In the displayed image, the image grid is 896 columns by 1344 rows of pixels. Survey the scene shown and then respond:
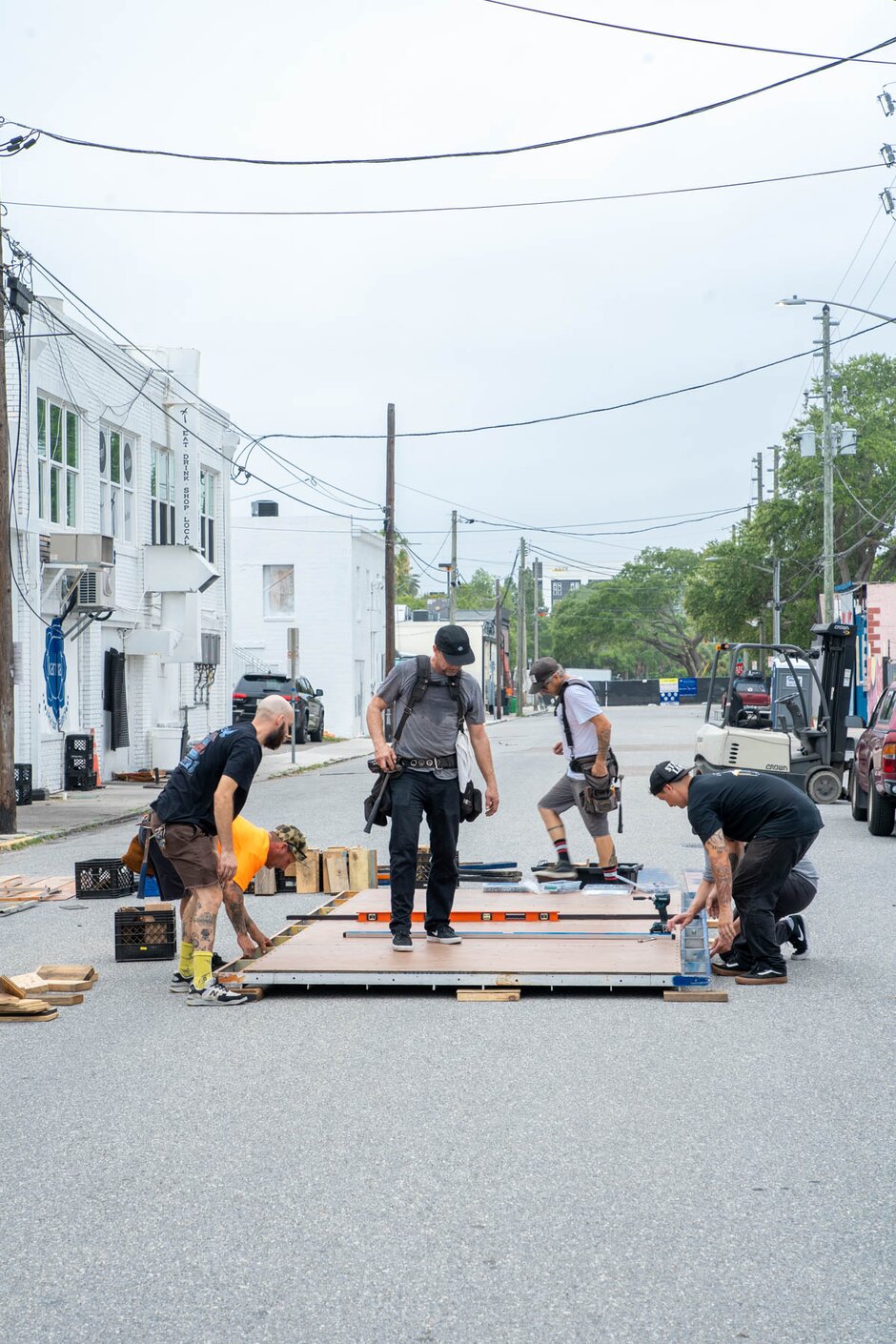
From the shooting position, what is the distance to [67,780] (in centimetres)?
2545

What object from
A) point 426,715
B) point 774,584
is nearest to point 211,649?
point 426,715

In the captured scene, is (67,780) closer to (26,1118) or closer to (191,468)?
(191,468)

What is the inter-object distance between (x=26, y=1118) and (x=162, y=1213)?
4.72ft

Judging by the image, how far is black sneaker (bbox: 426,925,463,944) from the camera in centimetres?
938

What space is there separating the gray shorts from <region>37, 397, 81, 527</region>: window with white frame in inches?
572

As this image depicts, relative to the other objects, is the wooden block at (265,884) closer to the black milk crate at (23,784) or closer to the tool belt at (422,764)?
the tool belt at (422,764)

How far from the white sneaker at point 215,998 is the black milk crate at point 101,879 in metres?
4.17

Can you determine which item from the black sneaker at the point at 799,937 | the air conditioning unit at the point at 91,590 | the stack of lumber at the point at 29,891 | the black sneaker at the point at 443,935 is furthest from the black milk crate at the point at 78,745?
the black sneaker at the point at 799,937

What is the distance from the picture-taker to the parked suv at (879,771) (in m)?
16.4

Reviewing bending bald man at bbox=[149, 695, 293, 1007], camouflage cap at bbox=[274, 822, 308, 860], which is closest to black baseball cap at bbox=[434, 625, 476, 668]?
bending bald man at bbox=[149, 695, 293, 1007]

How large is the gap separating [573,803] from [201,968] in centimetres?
467

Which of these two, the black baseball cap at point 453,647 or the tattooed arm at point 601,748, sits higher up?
the black baseball cap at point 453,647

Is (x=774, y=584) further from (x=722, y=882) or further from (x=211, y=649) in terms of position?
(x=722, y=882)

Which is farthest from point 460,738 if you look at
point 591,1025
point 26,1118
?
point 26,1118
